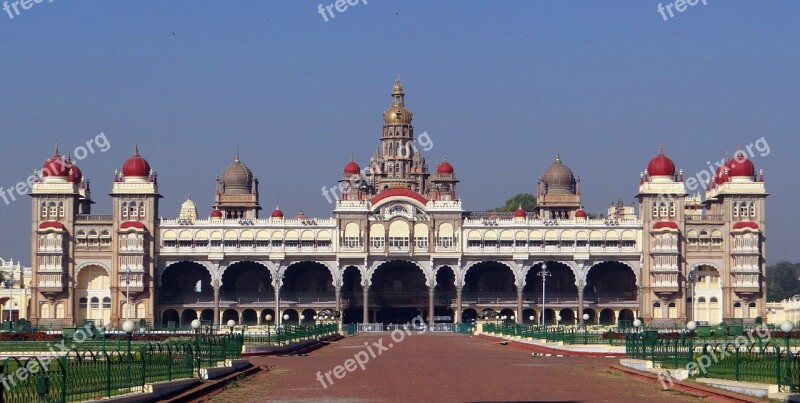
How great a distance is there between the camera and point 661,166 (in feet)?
409

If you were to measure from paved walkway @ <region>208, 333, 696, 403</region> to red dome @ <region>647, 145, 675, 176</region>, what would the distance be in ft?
241

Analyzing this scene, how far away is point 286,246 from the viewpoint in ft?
407

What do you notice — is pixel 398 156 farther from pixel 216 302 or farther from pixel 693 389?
pixel 693 389

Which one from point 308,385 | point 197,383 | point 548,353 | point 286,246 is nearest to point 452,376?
point 308,385

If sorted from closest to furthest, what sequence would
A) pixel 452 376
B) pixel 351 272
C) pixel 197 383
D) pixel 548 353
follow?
pixel 197 383 < pixel 452 376 < pixel 548 353 < pixel 351 272

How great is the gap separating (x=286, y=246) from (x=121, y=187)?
15.2 m

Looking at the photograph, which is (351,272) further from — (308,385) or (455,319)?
(308,385)

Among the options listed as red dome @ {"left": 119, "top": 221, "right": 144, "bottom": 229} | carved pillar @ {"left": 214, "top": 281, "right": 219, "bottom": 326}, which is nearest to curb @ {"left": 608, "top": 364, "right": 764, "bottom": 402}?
carved pillar @ {"left": 214, "top": 281, "right": 219, "bottom": 326}

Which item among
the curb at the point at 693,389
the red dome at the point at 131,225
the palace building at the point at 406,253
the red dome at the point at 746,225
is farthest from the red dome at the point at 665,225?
the curb at the point at 693,389

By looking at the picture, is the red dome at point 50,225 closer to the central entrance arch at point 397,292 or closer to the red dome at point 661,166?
the central entrance arch at point 397,292

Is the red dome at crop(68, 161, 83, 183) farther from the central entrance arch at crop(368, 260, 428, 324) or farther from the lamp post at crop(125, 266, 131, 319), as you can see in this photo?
the central entrance arch at crop(368, 260, 428, 324)

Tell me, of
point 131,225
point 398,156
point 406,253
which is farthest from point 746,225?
point 131,225

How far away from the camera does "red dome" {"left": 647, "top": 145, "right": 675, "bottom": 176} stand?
409 ft

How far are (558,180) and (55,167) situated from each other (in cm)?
4673
